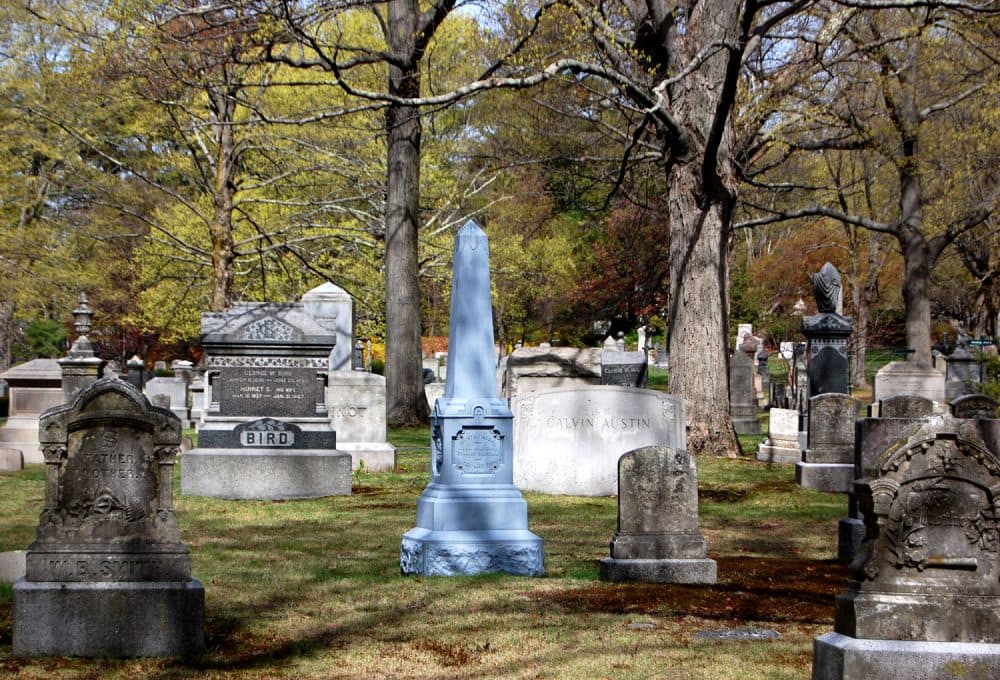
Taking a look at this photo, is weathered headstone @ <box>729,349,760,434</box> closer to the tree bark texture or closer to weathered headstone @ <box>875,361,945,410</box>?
weathered headstone @ <box>875,361,945,410</box>

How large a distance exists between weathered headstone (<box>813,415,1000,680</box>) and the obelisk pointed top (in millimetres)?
5045

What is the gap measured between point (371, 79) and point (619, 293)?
2816cm

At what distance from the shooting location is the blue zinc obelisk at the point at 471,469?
10.1 meters

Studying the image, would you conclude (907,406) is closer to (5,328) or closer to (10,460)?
(10,460)

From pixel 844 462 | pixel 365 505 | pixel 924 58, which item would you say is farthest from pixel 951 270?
pixel 365 505

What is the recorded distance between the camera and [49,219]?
4259 cm

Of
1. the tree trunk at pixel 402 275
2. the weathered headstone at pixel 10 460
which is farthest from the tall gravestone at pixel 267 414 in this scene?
the tree trunk at pixel 402 275

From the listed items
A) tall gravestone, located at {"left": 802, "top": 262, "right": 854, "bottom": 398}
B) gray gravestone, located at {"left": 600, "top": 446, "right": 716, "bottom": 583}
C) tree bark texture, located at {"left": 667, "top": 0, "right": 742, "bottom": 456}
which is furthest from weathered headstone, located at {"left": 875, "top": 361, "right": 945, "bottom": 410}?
gray gravestone, located at {"left": 600, "top": 446, "right": 716, "bottom": 583}

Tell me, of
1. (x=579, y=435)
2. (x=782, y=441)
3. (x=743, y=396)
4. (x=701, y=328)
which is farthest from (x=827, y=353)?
(x=579, y=435)

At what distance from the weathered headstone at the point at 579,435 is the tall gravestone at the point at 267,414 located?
2.42 metres

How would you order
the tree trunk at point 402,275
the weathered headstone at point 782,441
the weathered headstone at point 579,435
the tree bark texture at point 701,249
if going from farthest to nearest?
the tree trunk at point 402,275
the weathered headstone at point 782,441
the tree bark texture at point 701,249
the weathered headstone at point 579,435

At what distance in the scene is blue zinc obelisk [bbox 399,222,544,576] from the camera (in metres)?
Answer: 10.1

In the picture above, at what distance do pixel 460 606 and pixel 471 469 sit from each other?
195 centimetres

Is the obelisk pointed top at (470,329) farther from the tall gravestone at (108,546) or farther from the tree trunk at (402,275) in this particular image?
the tree trunk at (402,275)
